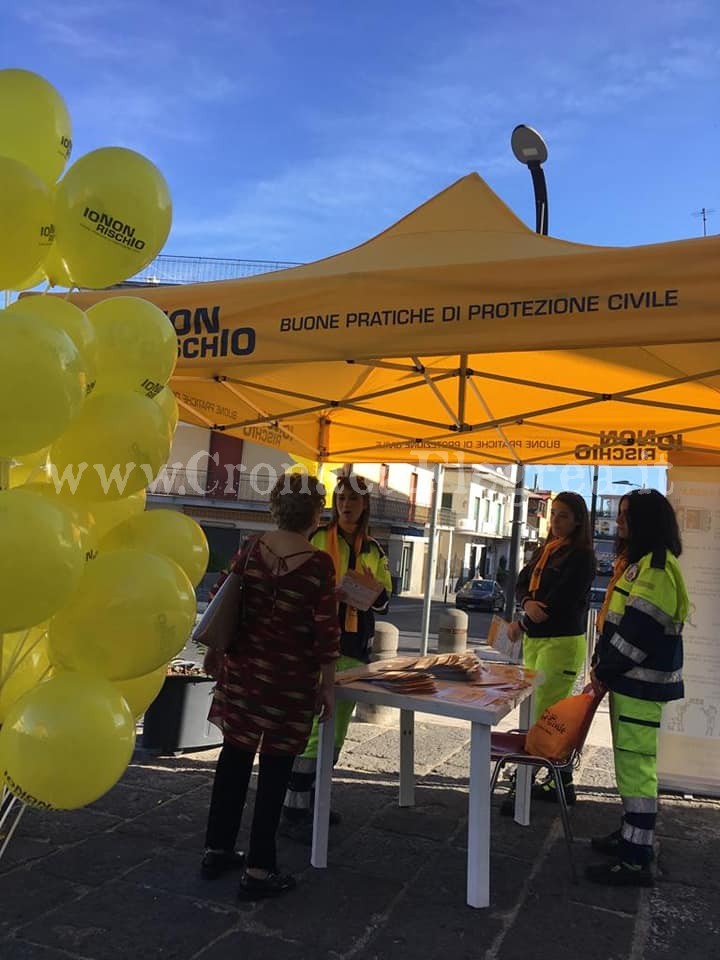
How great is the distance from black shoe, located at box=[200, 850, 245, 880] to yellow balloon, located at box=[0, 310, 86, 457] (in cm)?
212

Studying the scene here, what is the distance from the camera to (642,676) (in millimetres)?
3350

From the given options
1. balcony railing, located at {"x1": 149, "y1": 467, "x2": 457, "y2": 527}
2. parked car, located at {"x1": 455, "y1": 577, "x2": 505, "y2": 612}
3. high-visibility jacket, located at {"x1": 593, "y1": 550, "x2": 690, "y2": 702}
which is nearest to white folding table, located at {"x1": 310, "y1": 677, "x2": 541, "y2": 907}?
high-visibility jacket, located at {"x1": 593, "y1": 550, "x2": 690, "y2": 702}

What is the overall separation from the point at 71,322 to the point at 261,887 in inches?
89.0

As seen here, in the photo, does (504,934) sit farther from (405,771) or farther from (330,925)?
(405,771)

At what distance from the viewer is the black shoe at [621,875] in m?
3.24

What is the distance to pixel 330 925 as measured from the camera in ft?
9.16

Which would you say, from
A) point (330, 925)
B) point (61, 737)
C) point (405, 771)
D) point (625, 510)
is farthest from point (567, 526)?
point (61, 737)

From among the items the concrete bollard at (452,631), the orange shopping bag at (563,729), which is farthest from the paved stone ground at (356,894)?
the concrete bollard at (452,631)

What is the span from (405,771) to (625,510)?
73.5 inches

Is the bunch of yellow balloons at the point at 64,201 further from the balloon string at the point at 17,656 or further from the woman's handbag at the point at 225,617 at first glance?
the woman's handbag at the point at 225,617

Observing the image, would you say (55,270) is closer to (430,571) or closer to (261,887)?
(261,887)

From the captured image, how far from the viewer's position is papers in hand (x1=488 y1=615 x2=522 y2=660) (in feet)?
13.6

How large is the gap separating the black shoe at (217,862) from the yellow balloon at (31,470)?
1857 millimetres

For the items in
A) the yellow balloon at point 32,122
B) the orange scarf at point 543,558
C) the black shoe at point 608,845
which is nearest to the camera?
the yellow balloon at point 32,122
